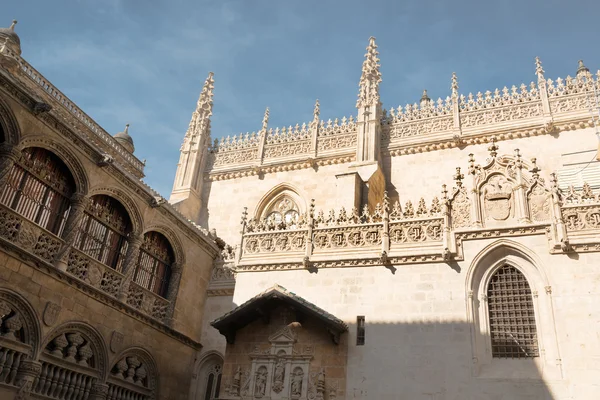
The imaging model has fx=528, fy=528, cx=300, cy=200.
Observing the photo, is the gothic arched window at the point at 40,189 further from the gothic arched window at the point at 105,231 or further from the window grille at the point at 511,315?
the window grille at the point at 511,315

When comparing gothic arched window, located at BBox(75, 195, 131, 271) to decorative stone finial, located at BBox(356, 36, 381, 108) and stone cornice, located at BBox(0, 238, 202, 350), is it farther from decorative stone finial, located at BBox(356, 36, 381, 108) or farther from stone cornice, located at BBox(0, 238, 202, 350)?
decorative stone finial, located at BBox(356, 36, 381, 108)

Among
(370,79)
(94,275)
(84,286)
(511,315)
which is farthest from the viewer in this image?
(370,79)

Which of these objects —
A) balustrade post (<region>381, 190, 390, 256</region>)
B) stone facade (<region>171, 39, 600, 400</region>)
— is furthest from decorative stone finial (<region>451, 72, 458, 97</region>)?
balustrade post (<region>381, 190, 390, 256</region>)

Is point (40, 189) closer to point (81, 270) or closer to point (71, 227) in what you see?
point (71, 227)

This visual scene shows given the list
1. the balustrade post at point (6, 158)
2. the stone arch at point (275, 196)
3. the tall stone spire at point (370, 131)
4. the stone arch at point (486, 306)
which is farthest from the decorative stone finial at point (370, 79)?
the balustrade post at point (6, 158)

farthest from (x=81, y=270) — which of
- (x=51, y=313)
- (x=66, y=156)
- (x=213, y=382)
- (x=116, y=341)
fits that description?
(x=213, y=382)

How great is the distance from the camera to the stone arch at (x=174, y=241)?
1902cm

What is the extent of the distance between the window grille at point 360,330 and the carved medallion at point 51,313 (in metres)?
8.03

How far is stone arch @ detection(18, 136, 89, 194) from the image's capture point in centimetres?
1422

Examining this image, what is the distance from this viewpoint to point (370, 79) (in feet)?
78.3

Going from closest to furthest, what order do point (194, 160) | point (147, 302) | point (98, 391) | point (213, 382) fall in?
point (98, 391), point (147, 302), point (213, 382), point (194, 160)

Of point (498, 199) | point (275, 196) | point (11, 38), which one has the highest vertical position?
point (11, 38)

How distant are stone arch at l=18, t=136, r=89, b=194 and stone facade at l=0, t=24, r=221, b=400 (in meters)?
0.03

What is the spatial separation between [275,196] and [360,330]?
11.9 meters
